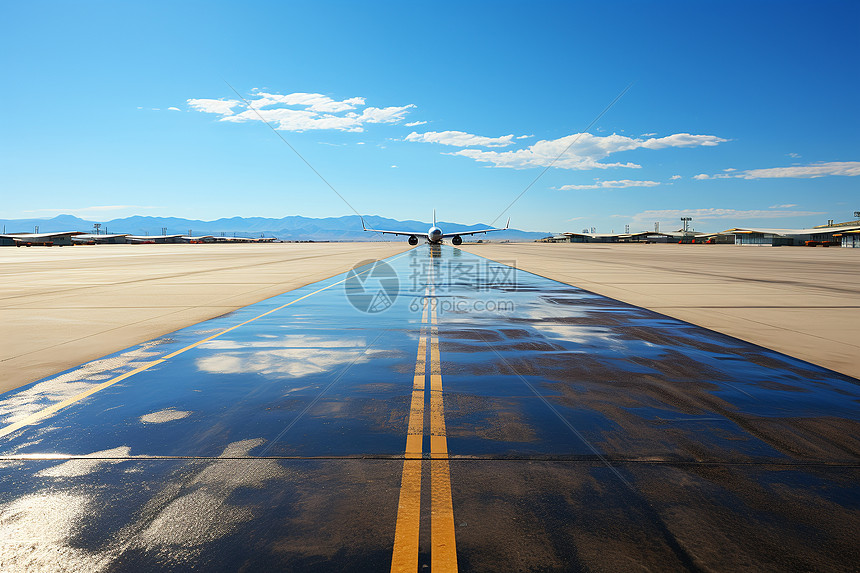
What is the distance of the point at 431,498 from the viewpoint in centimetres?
391

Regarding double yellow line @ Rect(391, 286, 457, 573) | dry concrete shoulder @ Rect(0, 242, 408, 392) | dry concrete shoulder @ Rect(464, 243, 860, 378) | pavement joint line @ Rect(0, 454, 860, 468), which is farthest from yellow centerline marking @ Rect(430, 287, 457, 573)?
dry concrete shoulder @ Rect(464, 243, 860, 378)

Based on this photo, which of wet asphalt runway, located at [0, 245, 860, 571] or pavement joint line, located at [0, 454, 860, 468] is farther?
pavement joint line, located at [0, 454, 860, 468]

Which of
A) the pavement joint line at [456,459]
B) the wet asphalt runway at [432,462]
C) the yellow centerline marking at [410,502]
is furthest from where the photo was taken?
the pavement joint line at [456,459]

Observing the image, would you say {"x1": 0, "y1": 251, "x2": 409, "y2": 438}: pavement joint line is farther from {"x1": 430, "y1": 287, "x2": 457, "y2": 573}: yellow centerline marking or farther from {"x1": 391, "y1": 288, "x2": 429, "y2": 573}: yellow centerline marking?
{"x1": 430, "y1": 287, "x2": 457, "y2": 573}: yellow centerline marking

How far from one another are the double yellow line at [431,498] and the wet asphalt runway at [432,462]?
2 cm

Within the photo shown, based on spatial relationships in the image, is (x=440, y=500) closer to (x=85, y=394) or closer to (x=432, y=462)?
(x=432, y=462)

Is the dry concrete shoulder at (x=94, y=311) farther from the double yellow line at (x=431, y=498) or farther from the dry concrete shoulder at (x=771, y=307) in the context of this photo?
the dry concrete shoulder at (x=771, y=307)

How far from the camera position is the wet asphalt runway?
10.8 feet

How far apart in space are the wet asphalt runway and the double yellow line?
2 cm

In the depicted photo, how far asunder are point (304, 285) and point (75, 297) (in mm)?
8168

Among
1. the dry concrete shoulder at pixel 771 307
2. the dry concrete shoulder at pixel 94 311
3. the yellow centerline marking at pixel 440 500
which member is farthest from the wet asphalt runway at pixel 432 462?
the dry concrete shoulder at pixel 771 307

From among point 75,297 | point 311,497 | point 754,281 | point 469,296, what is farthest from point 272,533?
point 754,281

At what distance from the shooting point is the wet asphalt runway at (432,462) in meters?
3.30

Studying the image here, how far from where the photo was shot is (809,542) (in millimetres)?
3369
